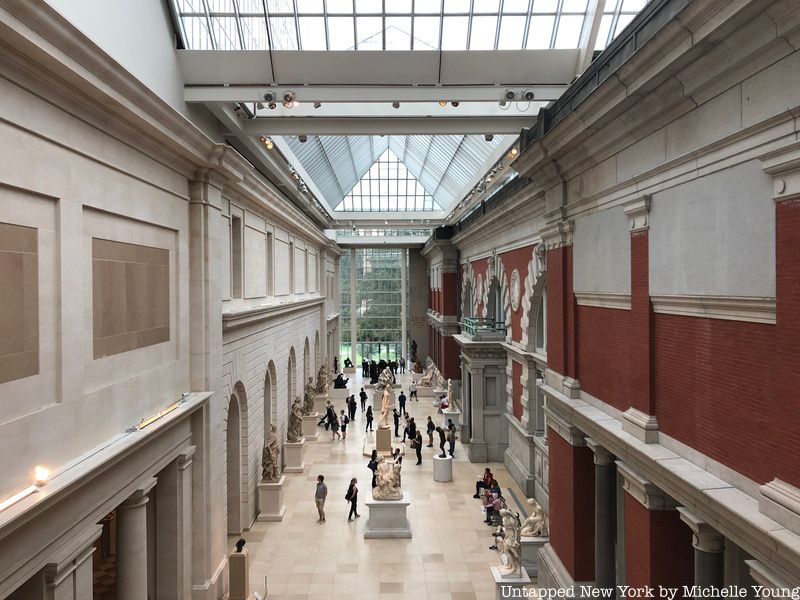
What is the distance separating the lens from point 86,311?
7.08 metres

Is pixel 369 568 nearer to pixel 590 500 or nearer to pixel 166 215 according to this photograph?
pixel 590 500

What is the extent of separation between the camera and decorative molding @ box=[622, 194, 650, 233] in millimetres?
7168

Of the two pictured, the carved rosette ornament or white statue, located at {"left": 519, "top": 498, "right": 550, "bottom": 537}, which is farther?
the carved rosette ornament

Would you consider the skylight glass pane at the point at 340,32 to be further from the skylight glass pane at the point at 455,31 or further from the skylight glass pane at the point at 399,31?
the skylight glass pane at the point at 455,31

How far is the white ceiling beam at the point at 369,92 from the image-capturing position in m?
10.8

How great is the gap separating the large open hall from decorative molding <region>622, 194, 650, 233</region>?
0.17 feet

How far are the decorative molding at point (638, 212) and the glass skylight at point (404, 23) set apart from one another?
6.68 metres

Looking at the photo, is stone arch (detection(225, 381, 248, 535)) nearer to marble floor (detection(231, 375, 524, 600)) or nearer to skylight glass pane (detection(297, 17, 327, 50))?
marble floor (detection(231, 375, 524, 600))

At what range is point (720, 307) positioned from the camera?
226 inches

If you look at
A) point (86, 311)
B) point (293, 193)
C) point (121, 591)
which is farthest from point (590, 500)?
point (293, 193)

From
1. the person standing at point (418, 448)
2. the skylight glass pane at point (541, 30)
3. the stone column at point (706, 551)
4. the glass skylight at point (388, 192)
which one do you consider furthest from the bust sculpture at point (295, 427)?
the glass skylight at point (388, 192)

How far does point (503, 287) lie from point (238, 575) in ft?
39.2

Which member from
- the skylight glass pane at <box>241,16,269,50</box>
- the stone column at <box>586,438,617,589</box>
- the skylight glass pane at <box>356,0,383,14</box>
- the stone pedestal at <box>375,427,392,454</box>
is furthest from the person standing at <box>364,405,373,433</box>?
the stone column at <box>586,438,617,589</box>

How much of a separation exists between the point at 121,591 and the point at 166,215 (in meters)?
5.49
